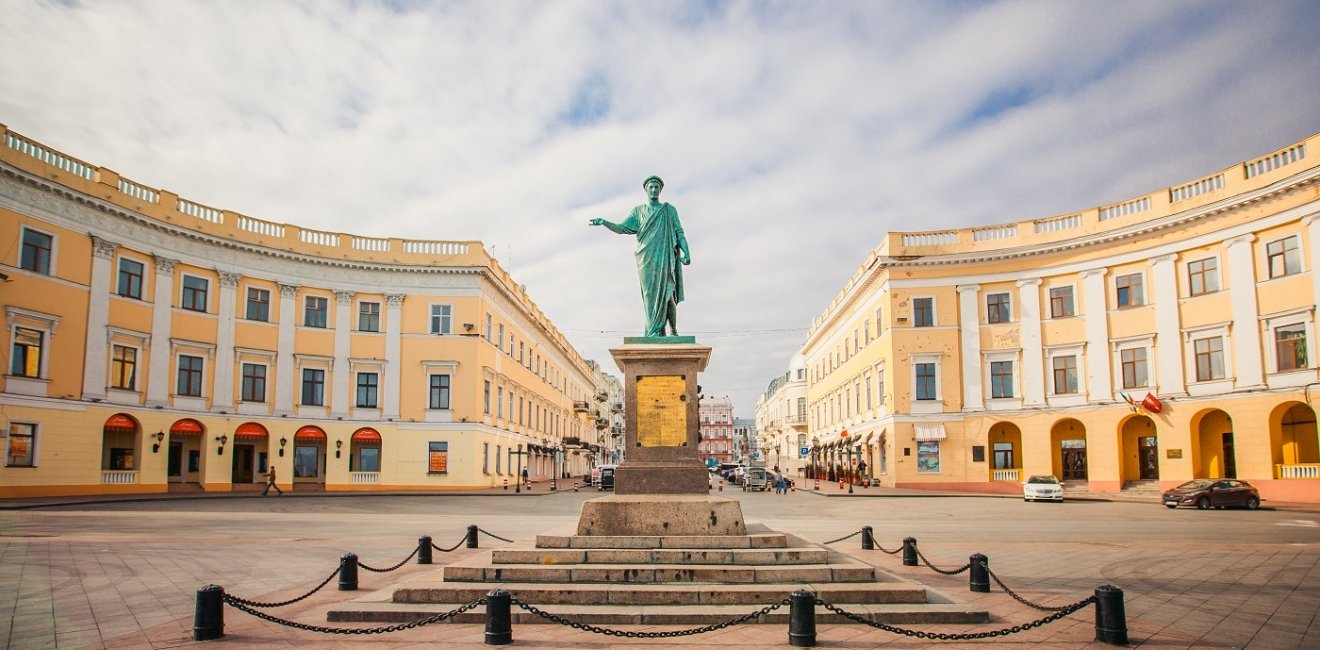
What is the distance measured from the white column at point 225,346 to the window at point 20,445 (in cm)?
810

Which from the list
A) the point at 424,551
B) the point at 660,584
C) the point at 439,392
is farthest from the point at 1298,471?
the point at 439,392

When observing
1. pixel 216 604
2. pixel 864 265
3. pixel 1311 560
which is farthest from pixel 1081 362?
pixel 216 604

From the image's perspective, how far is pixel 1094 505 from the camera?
105ft

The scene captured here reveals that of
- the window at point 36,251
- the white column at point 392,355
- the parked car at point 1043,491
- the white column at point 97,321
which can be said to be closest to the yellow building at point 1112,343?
the parked car at point 1043,491

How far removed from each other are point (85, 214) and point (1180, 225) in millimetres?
42967

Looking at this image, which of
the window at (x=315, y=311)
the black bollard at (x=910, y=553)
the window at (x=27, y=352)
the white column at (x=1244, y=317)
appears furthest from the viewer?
the window at (x=315, y=311)

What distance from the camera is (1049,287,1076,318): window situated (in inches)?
1564

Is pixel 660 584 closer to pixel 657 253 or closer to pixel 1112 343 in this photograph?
pixel 657 253

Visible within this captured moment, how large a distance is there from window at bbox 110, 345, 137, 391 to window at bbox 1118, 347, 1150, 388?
4113 cm

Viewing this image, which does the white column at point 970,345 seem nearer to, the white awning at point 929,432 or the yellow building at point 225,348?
the white awning at point 929,432

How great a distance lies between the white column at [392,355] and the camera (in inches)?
1647

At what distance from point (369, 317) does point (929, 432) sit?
2776 cm

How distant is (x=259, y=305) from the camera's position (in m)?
39.8

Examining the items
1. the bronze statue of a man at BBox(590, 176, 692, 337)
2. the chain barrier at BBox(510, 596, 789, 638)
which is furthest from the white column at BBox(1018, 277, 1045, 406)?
the chain barrier at BBox(510, 596, 789, 638)
